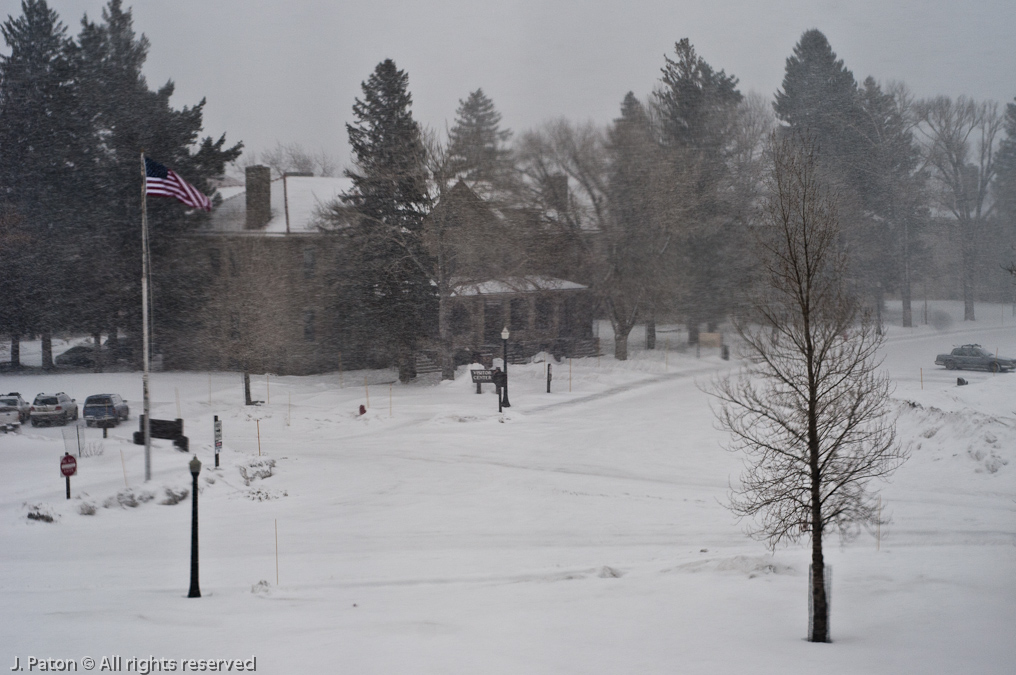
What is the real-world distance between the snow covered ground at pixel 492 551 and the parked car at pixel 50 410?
3085mm

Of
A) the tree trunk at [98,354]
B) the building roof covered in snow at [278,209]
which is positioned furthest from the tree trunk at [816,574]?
the tree trunk at [98,354]

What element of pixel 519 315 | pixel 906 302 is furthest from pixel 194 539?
pixel 906 302

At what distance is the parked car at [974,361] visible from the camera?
33188 millimetres

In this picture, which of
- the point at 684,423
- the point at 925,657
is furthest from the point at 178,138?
the point at 925,657

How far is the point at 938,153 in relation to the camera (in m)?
49.5

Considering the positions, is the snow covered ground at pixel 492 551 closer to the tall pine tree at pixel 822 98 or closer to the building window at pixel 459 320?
the building window at pixel 459 320

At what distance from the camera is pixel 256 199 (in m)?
40.8

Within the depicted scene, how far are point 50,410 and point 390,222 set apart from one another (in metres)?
17.6

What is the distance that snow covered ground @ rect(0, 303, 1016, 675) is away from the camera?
998cm

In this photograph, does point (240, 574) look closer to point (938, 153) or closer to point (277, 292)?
point (277, 292)

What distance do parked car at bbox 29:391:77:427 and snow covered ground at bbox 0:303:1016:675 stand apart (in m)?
3.09

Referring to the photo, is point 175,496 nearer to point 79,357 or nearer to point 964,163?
point 79,357

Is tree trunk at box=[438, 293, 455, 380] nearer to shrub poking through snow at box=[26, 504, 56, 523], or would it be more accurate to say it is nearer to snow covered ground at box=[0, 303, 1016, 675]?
snow covered ground at box=[0, 303, 1016, 675]

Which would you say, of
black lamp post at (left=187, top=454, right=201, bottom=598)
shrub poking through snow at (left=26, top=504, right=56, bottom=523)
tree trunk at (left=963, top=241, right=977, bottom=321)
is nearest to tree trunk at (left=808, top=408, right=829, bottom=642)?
black lamp post at (left=187, top=454, right=201, bottom=598)
